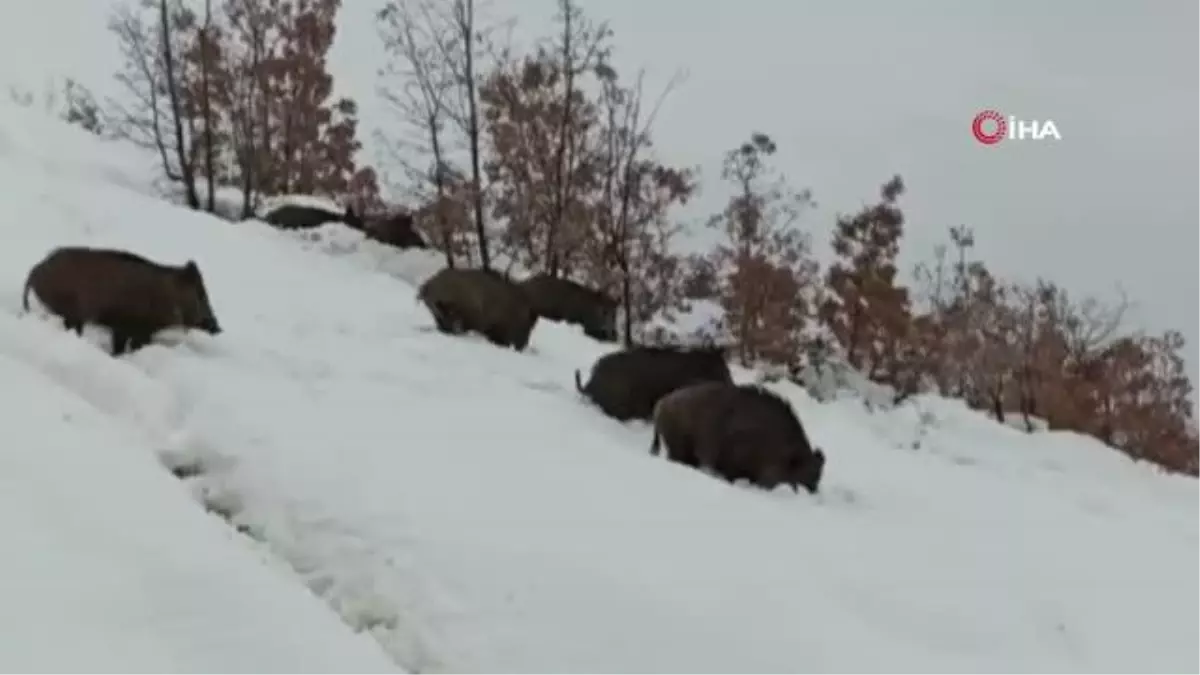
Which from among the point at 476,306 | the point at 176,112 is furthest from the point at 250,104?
Answer: the point at 476,306

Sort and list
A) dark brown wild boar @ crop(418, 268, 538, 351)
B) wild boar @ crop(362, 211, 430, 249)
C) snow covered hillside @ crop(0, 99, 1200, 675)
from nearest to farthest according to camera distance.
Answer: snow covered hillside @ crop(0, 99, 1200, 675) < dark brown wild boar @ crop(418, 268, 538, 351) < wild boar @ crop(362, 211, 430, 249)

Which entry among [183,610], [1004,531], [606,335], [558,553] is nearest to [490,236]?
[606,335]

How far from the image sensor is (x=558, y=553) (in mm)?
6441

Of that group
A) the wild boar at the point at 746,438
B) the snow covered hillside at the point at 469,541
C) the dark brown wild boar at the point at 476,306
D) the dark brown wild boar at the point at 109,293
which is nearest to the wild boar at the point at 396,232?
the dark brown wild boar at the point at 476,306

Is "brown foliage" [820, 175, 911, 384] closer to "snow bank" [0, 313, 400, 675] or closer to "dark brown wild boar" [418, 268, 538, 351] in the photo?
"dark brown wild boar" [418, 268, 538, 351]

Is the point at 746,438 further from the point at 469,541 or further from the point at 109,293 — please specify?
the point at 109,293

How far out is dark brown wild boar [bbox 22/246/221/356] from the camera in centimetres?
940

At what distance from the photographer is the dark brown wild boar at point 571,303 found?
18250mm

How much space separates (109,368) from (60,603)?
4354mm

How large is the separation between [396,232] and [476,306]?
8.90 m

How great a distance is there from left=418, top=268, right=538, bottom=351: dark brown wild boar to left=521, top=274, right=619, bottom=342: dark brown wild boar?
4382 millimetres

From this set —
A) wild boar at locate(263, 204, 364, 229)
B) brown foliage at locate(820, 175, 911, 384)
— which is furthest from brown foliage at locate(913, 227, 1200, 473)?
wild boar at locate(263, 204, 364, 229)

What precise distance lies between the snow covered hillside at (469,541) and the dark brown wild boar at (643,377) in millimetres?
279

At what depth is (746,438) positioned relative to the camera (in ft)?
30.1
